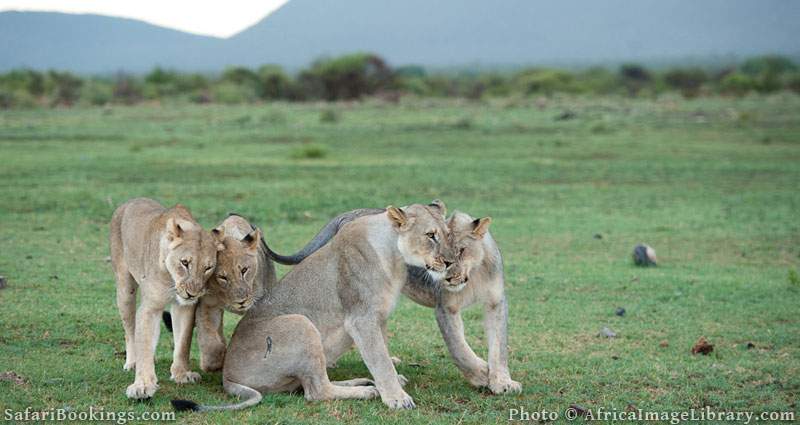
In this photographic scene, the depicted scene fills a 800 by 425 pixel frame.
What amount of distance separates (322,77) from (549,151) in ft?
118

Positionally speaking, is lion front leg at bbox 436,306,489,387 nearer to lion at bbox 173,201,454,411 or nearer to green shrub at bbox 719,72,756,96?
lion at bbox 173,201,454,411

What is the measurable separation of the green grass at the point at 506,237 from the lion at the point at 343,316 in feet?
0.58

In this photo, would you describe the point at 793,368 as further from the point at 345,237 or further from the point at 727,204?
the point at 727,204

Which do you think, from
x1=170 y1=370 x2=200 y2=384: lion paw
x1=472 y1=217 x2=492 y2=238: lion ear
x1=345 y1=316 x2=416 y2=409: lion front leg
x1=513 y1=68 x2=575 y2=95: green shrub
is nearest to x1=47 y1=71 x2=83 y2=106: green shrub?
x1=513 y1=68 x2=575 y2=95: green shrub

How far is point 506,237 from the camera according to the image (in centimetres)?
1545

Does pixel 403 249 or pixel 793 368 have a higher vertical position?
pixel 403 249

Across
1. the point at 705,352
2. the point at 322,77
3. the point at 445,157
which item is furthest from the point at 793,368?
the point at 322,77

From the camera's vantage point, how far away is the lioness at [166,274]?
22.6 feet

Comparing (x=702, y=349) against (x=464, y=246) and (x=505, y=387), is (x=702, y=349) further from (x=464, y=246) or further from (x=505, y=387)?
(x=464, y=246)

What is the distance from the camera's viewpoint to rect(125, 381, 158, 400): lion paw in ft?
22.9

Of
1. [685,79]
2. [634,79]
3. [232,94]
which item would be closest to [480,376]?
[232,94]

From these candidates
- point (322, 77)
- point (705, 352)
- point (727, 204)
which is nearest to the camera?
point (705, 352)

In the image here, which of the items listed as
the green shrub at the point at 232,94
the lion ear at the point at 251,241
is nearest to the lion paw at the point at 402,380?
the lion ear at the point at 251,241

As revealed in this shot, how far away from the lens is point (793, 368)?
8.44 meters
